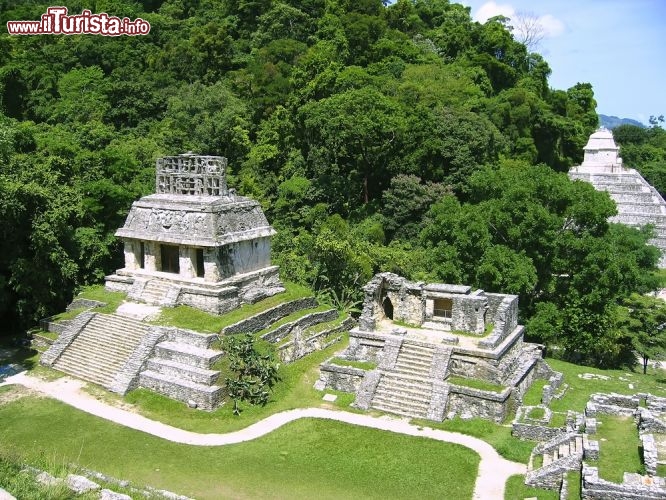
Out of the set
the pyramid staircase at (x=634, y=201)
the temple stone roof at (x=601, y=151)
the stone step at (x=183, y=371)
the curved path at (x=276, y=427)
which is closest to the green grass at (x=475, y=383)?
the curved path at (x=276, y=427)

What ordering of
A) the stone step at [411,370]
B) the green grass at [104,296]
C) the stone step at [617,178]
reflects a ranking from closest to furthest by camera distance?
the stone step at [411,370]
the green grass at [104,296]
the stone step at [617,178]

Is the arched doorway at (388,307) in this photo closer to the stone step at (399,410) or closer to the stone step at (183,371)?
the stone step at (399,410)

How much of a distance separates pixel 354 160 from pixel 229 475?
2278cm

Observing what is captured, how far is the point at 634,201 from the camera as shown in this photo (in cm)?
4216

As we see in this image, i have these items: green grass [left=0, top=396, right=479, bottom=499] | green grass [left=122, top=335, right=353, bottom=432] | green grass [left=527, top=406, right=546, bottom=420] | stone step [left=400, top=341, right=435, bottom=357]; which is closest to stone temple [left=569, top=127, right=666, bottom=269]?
stone step [left=400, top=341, right=435, bottom=357]

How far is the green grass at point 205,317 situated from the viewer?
760 inches

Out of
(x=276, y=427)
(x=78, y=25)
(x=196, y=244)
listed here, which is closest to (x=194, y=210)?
(x=196, y=244)

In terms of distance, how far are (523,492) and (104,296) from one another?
1484 cm

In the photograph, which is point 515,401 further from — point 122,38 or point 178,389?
point 122,38

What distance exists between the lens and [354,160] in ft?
113

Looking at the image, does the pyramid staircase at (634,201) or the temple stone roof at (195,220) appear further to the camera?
the pyramid staircase at (634,201)

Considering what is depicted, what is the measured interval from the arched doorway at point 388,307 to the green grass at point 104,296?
8.52 meters

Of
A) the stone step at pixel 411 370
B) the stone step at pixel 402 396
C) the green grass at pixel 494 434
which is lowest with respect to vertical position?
the green grass at pixel 494 434

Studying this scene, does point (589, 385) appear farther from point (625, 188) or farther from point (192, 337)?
point (625, 188)
